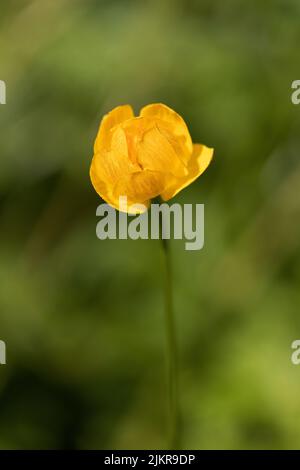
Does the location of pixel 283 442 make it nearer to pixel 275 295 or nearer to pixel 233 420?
pixel 233 420

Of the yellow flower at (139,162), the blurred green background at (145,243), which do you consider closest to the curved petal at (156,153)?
the yellow flower at (139,162)

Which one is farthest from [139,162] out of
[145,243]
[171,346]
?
[145,243]

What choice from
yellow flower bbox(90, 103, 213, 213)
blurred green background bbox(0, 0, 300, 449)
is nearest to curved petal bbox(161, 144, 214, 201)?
yellow flower bbox(90, 103, 213, 213)

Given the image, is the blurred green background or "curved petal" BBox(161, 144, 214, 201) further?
the blurred green background

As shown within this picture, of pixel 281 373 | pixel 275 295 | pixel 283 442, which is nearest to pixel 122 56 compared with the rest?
pixel 275 295

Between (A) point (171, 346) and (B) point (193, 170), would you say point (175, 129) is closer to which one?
(B) point (193, 170)

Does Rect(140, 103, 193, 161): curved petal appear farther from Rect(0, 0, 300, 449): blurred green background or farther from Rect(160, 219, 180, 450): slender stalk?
Rect(0, 0, 300, 449): blurred green background
